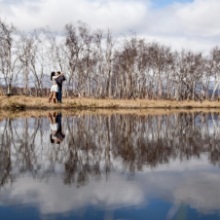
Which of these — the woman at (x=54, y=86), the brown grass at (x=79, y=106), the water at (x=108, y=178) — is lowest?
the water at (x=108, y=178)

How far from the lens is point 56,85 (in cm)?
2752

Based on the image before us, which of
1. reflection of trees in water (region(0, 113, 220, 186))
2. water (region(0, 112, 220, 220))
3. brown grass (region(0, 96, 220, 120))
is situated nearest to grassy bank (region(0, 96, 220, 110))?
brown grass (region(0, 96, 220, 120))

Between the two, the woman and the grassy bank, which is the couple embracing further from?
the grassy bank

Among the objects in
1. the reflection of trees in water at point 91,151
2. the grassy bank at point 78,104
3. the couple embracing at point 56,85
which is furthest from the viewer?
the grassy bank at point 78,104

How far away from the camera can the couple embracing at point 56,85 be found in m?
27.3

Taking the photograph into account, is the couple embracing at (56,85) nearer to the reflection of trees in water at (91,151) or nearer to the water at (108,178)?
the reflection of trees in water at (91,151)

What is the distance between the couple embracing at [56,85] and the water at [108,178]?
→ 51.9 ft

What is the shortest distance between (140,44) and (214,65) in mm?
17480

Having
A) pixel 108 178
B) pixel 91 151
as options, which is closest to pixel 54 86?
pixel 91 151

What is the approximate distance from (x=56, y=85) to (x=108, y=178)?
2150 centimetres

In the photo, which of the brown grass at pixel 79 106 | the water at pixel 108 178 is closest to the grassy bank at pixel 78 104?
the brown grass at pixel 79 106

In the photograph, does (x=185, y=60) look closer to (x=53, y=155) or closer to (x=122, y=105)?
(x=122, y=105)

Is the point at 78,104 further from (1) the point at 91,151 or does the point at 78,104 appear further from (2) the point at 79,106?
(1) the point at 91,151

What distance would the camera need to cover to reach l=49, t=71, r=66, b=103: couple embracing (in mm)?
27344
